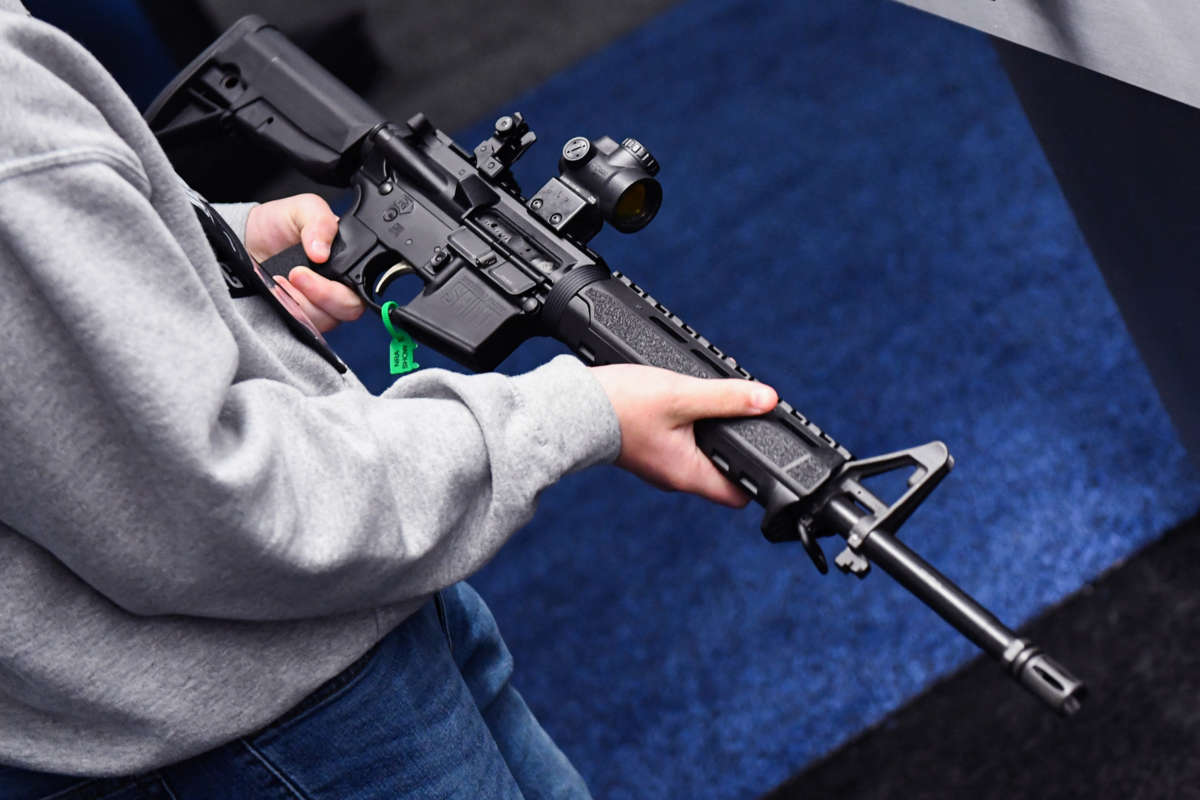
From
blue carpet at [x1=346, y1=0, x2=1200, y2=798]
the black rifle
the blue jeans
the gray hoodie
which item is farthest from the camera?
blue carpet at [x1=346, y1=0, x2=1200, y2=798]

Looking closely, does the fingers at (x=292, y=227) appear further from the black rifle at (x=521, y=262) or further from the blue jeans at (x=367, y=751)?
the blue jeans at (x=367, y=751)

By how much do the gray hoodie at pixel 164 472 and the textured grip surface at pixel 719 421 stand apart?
0.51 ft

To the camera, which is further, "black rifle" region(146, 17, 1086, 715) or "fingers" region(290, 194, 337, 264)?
"fingers" region(290, 194, 337, 264)

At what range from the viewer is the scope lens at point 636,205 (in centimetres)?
117

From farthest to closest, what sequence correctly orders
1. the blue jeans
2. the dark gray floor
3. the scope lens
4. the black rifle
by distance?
the dark gray floor, the scope lens, the black rifle, the blue jeans

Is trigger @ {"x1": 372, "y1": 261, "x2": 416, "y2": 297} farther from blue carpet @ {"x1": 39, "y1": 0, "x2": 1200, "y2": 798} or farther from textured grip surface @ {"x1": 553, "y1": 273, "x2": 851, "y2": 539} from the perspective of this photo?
blue carpet @ {"x1": 39, "y1": 0, "x2": 1200, "y2": 798}

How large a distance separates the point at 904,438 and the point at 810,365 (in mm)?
207

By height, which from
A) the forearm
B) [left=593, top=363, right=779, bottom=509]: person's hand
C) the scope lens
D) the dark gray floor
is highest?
the scope lens

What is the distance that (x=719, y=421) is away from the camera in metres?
0.99

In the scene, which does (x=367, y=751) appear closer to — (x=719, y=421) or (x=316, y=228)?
(x=719, y=421)

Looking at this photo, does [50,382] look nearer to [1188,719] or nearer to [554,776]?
[554,776]

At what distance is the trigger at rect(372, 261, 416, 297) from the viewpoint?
49.1 inches

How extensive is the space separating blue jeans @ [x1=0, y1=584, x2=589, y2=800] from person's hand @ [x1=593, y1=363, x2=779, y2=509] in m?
0.19

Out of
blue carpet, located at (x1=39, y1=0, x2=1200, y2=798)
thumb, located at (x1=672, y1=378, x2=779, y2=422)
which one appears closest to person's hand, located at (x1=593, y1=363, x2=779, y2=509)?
thumb, located at (x1=672, y1=378, x2=779, y2=422)
